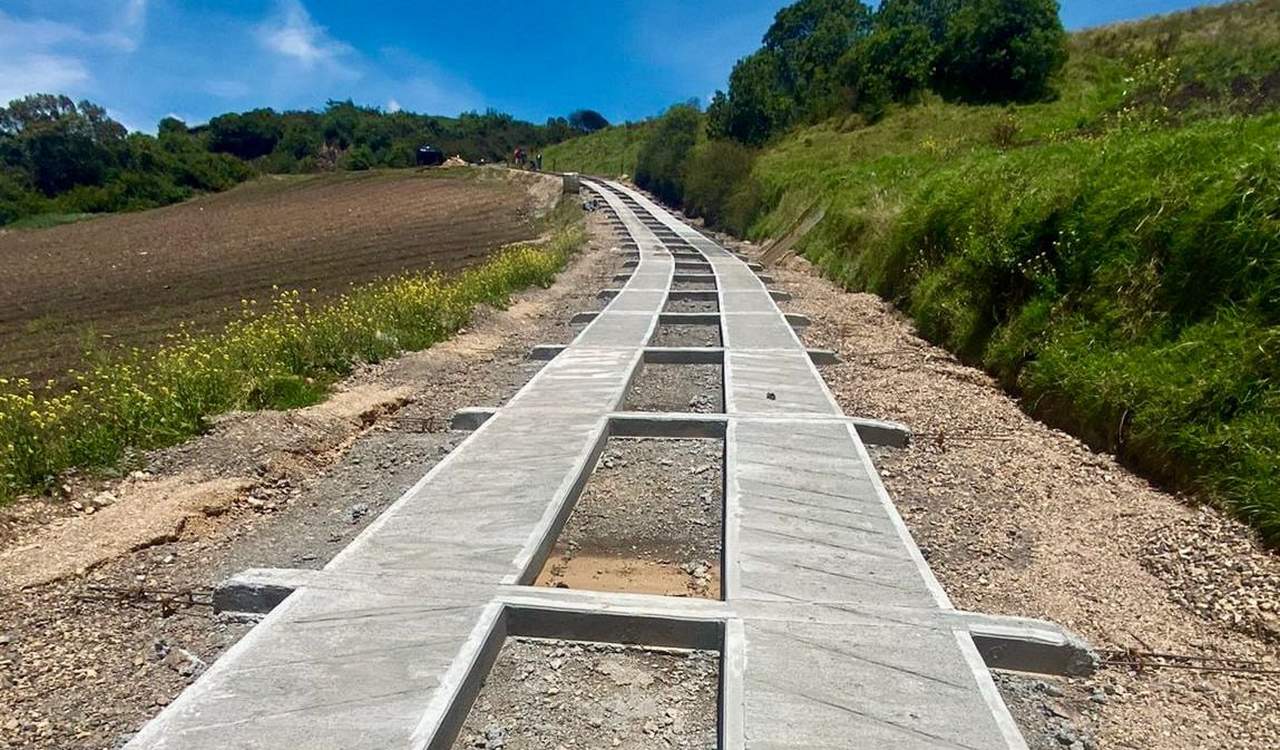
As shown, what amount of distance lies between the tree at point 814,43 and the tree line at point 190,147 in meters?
35.8

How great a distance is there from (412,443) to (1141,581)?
5.02m

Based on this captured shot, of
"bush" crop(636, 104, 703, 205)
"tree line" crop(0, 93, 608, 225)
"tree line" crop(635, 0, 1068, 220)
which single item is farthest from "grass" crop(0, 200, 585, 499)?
"tree line" crop(0, 93, 608, 225)

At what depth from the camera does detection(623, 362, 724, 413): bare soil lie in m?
6.93

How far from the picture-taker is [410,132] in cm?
9981

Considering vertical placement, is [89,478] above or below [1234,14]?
below

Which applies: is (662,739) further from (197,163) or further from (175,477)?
(197,163)

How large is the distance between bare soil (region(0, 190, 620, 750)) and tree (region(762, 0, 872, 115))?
3691 cm

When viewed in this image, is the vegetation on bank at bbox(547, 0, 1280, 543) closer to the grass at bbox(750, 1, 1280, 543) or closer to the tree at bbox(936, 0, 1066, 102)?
the grass at bbox(750, 1, 1280, 543)

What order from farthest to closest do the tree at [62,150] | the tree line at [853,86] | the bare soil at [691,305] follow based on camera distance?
the tree at [62,150]
the tree line at [853,86]
the bare soil at [691,305]

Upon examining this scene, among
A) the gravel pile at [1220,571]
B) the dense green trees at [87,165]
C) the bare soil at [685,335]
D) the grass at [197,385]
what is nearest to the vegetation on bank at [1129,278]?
the gravel pile at [1220,571]

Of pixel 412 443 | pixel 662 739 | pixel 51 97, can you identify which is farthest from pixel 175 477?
pixel 51 97

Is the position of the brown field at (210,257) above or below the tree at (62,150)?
below

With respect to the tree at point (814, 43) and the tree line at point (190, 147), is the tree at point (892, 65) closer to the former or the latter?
the tree at point (814, 43)

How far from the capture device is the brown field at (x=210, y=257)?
14.3m
